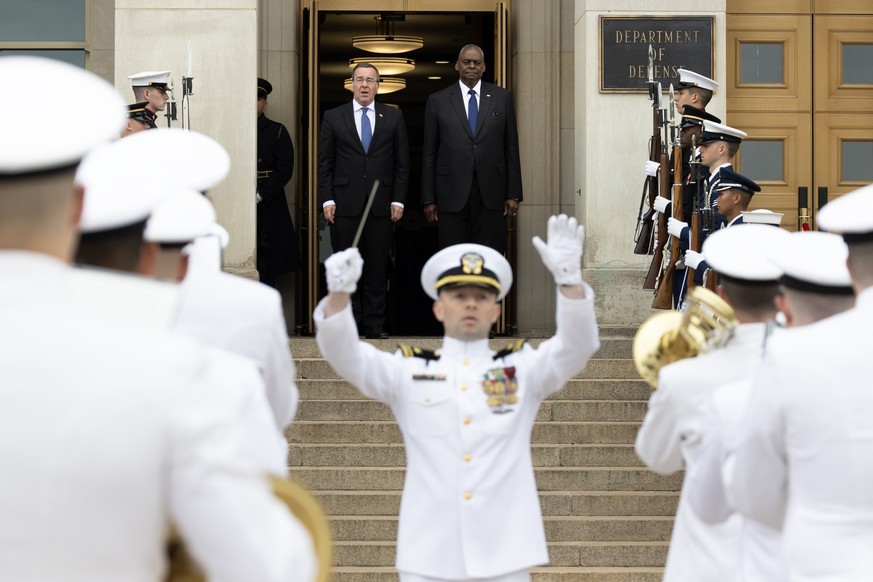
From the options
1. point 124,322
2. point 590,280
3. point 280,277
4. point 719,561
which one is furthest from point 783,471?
point 280,277

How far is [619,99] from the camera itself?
1198cm

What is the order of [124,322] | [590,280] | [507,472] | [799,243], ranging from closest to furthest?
1. [124,322]
2. [799,243]
3. [507,472]
4. [590,280]

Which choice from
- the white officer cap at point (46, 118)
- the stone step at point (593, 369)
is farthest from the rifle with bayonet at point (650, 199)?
the white officer cap at point (46, 118)

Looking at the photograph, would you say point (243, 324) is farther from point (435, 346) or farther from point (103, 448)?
point (435, 346)

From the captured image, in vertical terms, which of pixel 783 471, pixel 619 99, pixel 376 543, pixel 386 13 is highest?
pixel 386 13

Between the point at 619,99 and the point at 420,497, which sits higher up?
the point at 619,99

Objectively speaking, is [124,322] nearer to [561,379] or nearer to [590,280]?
[561,379]

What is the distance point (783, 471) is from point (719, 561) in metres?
1.38

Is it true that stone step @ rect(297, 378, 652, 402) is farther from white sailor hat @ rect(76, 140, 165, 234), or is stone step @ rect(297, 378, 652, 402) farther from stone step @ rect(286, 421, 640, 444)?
white sailor hat @ rect(76, 140, 165, 234)

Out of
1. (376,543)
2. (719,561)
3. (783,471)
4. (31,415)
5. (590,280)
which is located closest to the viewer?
(31,415)

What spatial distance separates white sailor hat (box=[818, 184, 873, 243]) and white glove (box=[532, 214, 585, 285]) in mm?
1320

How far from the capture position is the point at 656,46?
12.0 meters

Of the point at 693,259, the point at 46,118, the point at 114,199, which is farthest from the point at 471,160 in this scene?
the point at 46,118

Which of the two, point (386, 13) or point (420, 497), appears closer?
point (420, 497)
